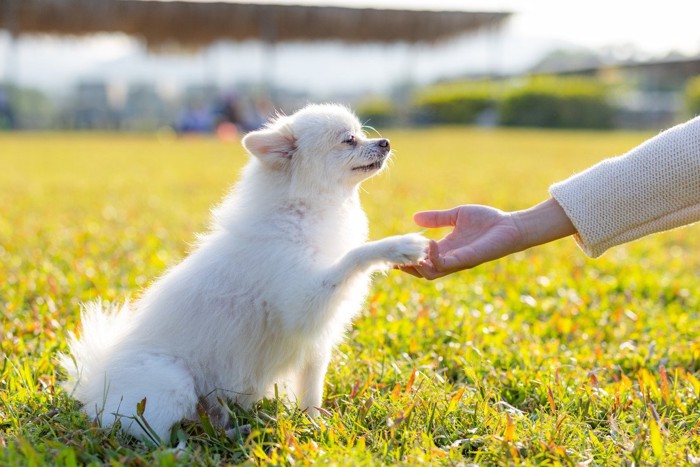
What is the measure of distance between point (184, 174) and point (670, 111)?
975 inches

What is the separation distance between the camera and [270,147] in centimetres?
253

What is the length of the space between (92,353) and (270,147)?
924mm

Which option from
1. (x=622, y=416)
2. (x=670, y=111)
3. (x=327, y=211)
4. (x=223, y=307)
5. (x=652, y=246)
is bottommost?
(x=670, y=111)

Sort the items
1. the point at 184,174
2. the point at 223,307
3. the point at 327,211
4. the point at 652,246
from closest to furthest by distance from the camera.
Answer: the point at 223,307 → the point at 327,211 → the point at 652,246 → the point at 184,174

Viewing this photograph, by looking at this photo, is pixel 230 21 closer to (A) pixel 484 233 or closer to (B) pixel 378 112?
(B) pixel 378 112

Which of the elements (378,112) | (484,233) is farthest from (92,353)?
(378,112)

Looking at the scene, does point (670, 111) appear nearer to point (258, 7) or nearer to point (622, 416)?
point (258, 7)

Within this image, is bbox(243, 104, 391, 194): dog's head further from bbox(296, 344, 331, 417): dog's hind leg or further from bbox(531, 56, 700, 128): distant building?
bbox(531, 56, 700, 128): distant building

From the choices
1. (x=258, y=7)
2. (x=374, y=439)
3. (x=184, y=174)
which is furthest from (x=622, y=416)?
(x=258, y=7)

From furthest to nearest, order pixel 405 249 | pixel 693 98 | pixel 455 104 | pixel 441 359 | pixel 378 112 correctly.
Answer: pixel 378 112, pixel 455 104, pixel 693 98, pixel 441 359, pixel 405 249

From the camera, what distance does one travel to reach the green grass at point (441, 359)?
209 cm

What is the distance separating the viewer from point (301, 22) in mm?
26812

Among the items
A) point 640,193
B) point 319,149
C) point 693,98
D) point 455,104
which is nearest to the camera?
point 640,193

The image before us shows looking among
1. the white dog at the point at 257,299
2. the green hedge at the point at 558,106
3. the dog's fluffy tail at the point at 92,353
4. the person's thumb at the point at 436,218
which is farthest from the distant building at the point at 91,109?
the person's thumb at the point at 436,218
